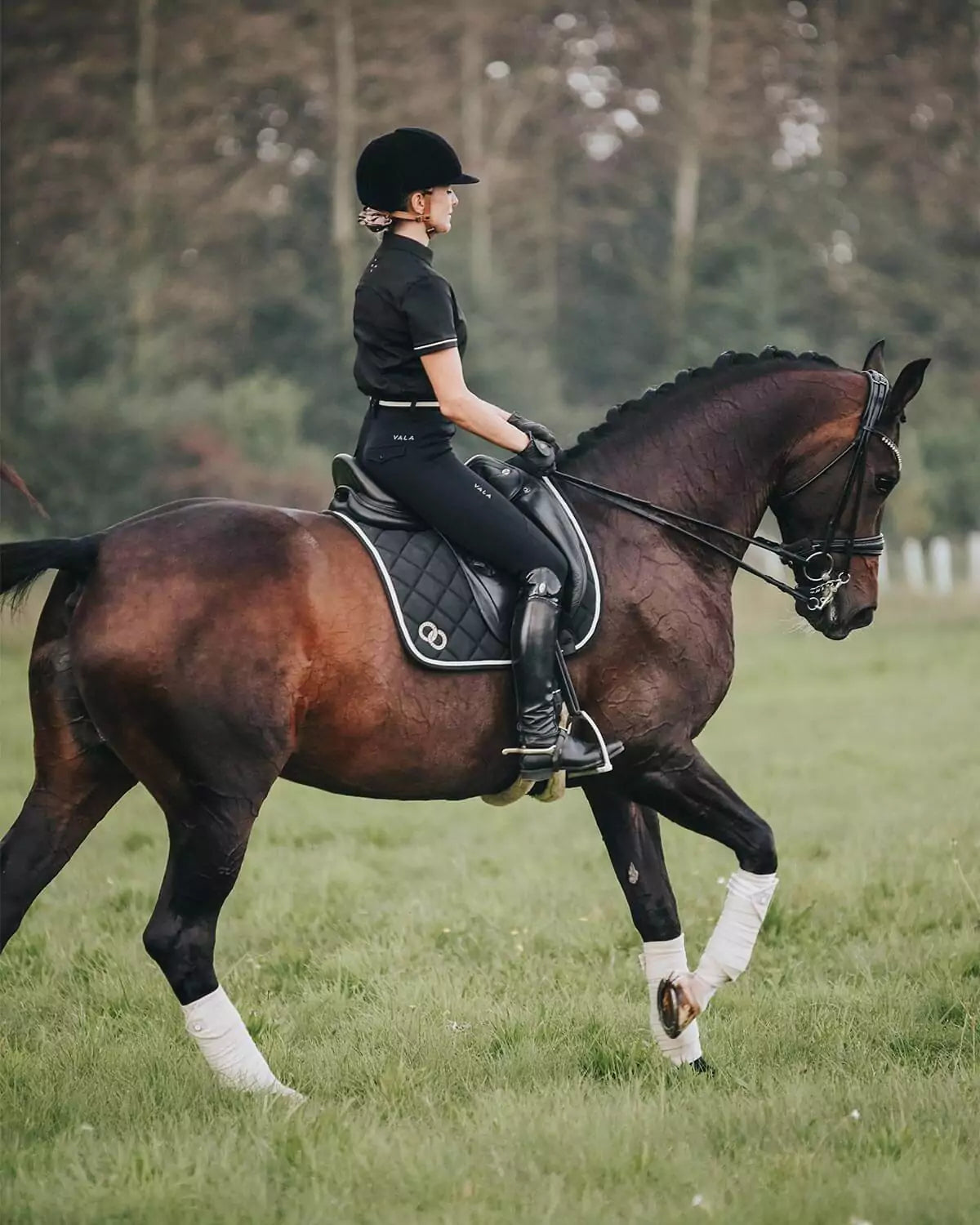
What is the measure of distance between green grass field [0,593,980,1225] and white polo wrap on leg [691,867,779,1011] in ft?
1.14

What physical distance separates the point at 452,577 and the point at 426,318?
0.97 meters

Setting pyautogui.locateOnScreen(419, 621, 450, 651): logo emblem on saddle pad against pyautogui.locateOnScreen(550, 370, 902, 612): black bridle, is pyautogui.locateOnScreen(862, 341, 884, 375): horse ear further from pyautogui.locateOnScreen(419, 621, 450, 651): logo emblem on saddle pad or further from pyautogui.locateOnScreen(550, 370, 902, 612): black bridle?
pyautogui.locateOnScreen(419, 621, 450, 651): logo emblem on saddle pad

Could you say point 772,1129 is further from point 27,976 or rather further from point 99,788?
point 27,976

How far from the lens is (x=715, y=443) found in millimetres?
6332

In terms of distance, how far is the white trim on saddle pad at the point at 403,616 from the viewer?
5.52m

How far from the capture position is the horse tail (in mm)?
5359

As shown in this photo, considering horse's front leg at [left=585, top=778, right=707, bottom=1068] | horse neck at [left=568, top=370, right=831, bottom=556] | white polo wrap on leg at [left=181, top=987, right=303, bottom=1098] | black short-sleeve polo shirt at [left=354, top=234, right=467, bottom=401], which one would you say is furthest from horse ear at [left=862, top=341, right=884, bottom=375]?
white polo wrap on leg at [left=181, top=987, right=303, bottom=1098]

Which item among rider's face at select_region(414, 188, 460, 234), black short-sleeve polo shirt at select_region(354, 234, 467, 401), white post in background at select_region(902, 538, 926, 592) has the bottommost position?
white post in background at select_region(902, 538, 926, 592)

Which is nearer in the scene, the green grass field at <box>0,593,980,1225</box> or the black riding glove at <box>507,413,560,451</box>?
the green grass field at <box>0,593,980,1225</box>

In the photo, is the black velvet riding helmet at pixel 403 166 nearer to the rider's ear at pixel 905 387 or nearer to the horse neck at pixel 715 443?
the horse neck at pixel 715 443

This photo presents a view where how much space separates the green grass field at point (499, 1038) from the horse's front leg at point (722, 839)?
387mm

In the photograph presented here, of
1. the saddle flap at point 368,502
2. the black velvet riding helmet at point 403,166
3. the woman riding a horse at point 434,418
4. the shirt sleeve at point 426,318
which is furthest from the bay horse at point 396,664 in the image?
the black velvet riding helmet at point 403,166

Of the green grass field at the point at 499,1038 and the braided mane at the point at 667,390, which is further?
the braided mane at the point at 667,390

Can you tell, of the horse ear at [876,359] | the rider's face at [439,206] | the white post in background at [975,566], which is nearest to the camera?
the rider's face at [439,206]
